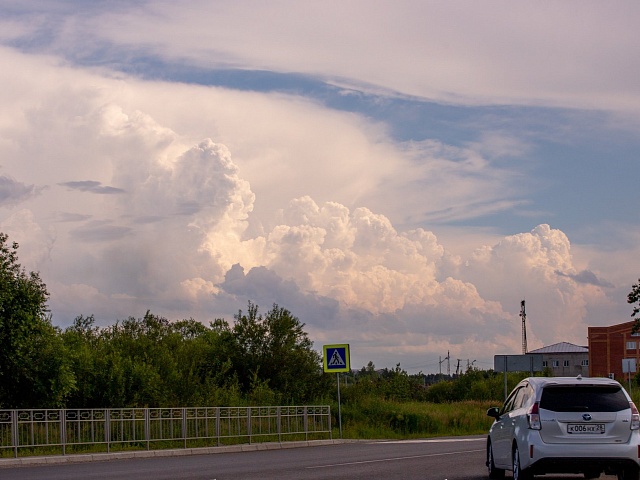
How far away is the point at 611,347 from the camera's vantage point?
132 meters

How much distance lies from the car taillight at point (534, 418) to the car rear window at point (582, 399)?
114mm

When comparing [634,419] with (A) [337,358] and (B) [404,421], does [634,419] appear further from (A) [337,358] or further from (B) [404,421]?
(B) [404,421]

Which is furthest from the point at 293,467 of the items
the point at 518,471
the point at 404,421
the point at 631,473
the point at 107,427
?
the point at 404,421

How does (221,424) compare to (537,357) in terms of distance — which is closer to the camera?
(221,424)

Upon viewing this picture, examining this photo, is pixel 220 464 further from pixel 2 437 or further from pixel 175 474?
pixel 2 437

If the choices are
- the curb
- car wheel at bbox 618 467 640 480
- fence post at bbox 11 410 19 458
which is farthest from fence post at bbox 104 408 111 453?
car wheel at bbox 618 467 640 480

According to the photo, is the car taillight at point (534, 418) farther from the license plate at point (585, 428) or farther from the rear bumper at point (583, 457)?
the license plate at point (585, 428)

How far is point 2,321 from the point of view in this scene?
35.3 m

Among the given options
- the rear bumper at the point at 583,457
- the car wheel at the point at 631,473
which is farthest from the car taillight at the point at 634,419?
the car wheel at the point at 631,473

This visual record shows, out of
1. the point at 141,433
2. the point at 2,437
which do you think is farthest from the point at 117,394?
the point at 2,437

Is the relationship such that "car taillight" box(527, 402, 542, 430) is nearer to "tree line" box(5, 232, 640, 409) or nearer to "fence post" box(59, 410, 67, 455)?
"fence post" box(59, 410, 67, 455)

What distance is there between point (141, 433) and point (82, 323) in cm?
2044

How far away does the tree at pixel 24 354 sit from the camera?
116 feet

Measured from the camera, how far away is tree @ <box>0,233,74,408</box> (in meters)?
35.3
